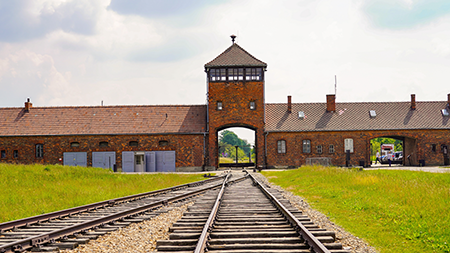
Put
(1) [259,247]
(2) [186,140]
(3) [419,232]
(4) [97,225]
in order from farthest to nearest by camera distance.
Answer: (2) [186,140] → (4) [97,225] → (3) [419,232] → (1) [259,247]

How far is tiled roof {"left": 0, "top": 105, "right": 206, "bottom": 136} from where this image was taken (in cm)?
3659

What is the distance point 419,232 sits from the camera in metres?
6.88

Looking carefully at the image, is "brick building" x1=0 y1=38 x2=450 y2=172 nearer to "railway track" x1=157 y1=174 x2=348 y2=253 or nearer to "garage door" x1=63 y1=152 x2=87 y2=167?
"garage door" x1=63 y1=152 x2=87 y2=167

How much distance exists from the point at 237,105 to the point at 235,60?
4377 mm

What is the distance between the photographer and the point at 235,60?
36781 millimetres

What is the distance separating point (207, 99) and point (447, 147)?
2379cm

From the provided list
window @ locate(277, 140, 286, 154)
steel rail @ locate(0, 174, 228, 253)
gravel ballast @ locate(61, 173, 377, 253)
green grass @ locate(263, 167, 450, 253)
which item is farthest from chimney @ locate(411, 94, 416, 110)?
steel rail @ locate(0, 174, 228, 253)

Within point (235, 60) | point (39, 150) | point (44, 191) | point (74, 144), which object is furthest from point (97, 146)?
point (44, 191)

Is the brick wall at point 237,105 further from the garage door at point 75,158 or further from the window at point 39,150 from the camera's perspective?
the window at point 39,150

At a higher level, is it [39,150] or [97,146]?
[97,146]

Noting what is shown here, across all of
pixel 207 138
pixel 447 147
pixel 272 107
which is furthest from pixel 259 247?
pixel 447 147

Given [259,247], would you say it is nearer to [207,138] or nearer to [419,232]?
[419,232]

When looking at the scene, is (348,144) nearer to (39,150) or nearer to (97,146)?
(97,146)

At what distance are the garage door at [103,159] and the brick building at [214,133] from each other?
90 mm
